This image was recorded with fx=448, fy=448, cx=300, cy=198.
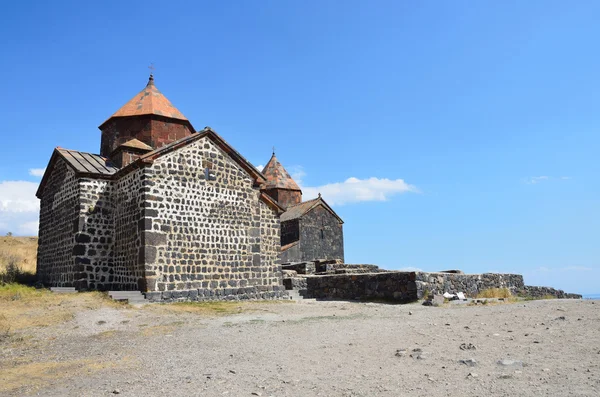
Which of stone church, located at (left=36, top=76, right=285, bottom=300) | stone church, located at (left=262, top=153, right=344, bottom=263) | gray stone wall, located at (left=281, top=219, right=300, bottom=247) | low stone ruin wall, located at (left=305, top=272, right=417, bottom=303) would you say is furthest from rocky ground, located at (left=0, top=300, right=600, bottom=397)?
gray stone wall, located at (left=281, top=219, right=300, bottom=247)

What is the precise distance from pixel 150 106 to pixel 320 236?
15.3 m

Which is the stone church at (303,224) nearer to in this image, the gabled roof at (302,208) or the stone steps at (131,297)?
the gabled roof at (302,208)

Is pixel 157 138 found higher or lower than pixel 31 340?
higher

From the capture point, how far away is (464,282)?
54.9ft

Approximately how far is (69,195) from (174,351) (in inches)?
482

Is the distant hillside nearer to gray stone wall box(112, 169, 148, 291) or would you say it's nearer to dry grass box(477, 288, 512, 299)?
gray stone wall box(112, 169, 148, 291)

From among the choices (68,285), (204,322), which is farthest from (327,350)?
(68,285)

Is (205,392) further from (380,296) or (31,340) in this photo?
(380,296)

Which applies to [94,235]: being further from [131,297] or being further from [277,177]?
[277,177]

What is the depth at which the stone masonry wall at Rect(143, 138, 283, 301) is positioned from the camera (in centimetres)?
1500

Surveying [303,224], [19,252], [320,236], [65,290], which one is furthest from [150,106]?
[19,252]

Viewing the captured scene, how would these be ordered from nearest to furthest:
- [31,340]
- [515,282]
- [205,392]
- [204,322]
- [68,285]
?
[205,392], [31,340], [204,322], [68,285], [515,282]

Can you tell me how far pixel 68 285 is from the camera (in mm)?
16406

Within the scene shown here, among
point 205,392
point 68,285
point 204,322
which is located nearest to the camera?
point 205,392
